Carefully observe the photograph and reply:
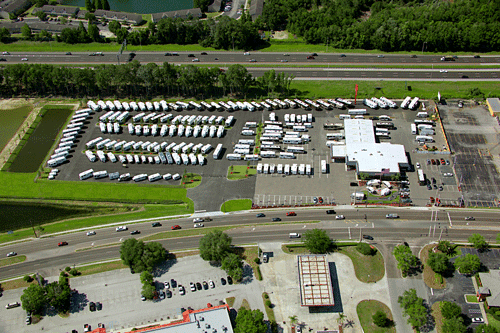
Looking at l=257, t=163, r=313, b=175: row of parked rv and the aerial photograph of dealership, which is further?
l=257, t=163, r=313, b=175: row of parked rv

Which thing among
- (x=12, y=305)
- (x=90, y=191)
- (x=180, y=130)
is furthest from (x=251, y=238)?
(x=12, y=305)

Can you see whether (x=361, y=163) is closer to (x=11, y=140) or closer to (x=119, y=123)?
(x=119, y=123)

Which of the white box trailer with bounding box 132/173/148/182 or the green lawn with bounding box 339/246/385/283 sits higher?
the white box trailer with bounding box 132/173/148/182

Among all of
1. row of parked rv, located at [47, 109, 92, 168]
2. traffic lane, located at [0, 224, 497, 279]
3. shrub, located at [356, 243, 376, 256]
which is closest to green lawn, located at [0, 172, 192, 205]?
row of parked rv, located at [47, 109, 92, 168]

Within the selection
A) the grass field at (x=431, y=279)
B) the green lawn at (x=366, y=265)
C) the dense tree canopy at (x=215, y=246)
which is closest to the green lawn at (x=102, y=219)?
the dense tree canopy at (x=215, y=246)

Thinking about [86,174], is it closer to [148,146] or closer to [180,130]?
[148,146]

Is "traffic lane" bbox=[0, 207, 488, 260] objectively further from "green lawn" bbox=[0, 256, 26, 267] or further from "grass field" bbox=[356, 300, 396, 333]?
"grass field" bbox=[356, 300, 396, 333]

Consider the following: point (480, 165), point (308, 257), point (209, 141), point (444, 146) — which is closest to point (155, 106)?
point (209, 141)
